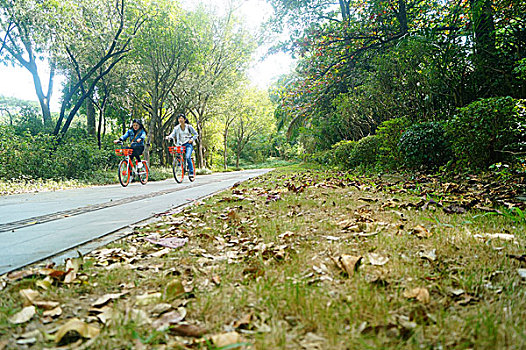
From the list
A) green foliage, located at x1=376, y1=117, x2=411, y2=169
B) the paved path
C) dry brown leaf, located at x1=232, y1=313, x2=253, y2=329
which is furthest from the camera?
green foliage, located at x1=376, y1=117, x2=411, y2=169

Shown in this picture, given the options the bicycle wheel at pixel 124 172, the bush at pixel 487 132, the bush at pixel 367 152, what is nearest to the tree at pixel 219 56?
the bicycle wheel at pixel 124 172

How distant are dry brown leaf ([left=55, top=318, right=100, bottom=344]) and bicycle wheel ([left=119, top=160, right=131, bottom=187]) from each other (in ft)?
27.3

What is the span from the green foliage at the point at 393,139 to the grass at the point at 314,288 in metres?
5.32

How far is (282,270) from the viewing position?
1756 millimetres

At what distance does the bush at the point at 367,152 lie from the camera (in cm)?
912

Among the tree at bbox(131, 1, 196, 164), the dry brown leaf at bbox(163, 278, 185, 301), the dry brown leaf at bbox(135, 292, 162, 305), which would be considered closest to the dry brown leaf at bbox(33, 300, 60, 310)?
the dry brown leaf at bbox(135, 292, 162, 305)

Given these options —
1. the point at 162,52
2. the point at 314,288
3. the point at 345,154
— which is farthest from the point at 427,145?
the point at 162,52

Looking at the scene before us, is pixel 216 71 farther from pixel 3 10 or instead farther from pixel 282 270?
pixel 282 270

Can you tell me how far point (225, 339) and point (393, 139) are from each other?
25.5ft

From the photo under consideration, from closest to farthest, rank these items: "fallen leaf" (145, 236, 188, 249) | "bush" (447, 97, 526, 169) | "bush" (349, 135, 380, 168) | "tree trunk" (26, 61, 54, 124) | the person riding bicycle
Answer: "fallen leaf" (145, 236, 188, 249), "bush" (447, 97, 526, 169), "bush" (349, 135, 380, 168), the person riding bicycle, "tree trunk" (26, 61, 54, 124)

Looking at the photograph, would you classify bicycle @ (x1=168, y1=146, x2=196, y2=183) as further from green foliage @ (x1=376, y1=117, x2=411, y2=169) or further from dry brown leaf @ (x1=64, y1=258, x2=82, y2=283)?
dry brown leaf @ (x1=64, y1=258, x2=82, y2=283)

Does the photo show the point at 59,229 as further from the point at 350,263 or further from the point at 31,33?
the point at 31,33

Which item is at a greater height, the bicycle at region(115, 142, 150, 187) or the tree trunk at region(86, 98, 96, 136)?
the tree trunk at region(86, 98, 96, 136)

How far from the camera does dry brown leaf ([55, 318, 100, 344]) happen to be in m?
1.13
